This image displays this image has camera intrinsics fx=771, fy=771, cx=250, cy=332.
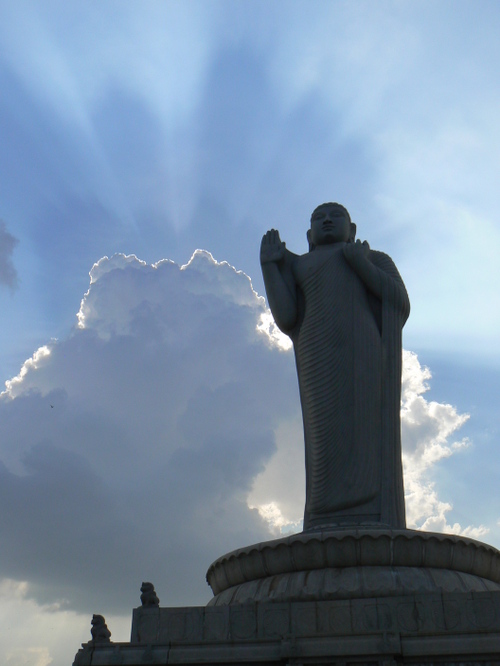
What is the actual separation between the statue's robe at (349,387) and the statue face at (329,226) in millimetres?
377

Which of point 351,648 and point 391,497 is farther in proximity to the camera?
point 391,497

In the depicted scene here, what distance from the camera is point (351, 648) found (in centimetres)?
660

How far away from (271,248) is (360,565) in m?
5.22

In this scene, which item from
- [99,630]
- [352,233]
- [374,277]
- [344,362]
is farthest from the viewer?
[352,233]

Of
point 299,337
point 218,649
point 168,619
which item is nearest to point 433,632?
point 218,649

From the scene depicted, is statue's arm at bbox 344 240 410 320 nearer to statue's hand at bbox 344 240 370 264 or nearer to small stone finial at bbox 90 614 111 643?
statue's hand at bbox 344 240 370 264

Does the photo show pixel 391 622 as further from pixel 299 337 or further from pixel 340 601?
pixel 299 337

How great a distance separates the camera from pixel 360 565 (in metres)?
7.62

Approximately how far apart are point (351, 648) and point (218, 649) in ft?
3.97

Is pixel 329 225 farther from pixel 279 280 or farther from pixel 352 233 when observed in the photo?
pixel 279 280

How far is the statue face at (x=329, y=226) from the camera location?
1157 cm

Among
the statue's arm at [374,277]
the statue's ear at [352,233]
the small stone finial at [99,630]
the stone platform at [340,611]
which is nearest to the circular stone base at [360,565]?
the stone platform at [340,611]

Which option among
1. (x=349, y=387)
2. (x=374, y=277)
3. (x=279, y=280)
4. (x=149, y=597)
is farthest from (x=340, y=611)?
(x=279, y=280)

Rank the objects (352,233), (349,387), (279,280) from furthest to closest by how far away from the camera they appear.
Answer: (352,233) → (279,280) → (349,387)
